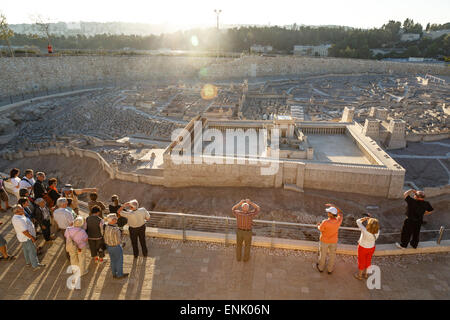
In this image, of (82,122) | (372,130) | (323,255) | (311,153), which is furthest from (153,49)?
(323,255)

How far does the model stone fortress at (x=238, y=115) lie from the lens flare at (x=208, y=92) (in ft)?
0.44

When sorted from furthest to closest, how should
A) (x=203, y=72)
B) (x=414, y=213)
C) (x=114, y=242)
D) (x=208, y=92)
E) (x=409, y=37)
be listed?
(x=409, y=37), (x=203, y=72), (x=208, y=92), (x=414, y=213), (x=114, y=242)

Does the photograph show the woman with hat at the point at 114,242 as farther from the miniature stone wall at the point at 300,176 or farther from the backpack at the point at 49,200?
the miniature stone wall at the point at 300,176

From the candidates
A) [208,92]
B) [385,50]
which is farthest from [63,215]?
[385,50]

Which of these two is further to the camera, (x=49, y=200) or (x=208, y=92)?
(x=208, y=92)

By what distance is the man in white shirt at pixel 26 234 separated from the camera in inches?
216

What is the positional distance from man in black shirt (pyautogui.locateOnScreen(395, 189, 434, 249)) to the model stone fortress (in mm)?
5727

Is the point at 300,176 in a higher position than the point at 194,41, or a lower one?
lower

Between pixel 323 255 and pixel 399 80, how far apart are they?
51214 mm

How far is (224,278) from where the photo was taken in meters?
5.74

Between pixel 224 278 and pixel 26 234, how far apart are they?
11.9ft

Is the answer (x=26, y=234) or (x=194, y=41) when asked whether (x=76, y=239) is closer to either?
(x=26, y=234)

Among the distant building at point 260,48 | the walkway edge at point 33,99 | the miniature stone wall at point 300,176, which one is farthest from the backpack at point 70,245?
the distant building at point 260,48

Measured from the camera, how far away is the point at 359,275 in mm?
5656
